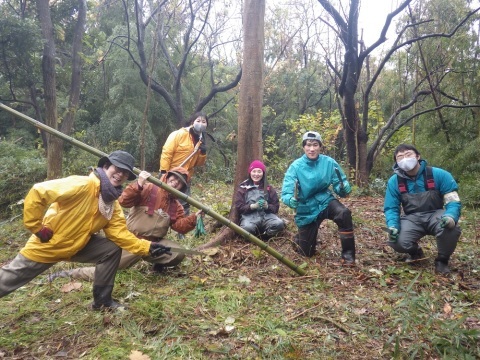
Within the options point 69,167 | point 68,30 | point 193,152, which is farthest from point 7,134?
point 193,152

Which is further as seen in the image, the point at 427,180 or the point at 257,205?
the point at 257,205

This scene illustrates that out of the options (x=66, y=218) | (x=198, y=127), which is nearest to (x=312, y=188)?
(x=198, y=127)

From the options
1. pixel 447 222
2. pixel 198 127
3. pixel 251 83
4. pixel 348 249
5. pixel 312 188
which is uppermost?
pixel 251 83

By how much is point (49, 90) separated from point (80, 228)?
6868mm

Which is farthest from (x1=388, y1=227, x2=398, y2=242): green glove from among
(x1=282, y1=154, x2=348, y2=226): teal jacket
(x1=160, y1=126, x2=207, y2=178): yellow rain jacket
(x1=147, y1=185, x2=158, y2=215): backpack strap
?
(x1=160, y1=126, x2=207, y2=178): yellow rain jacket

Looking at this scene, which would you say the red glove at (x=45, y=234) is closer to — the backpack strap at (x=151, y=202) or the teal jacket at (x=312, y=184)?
the backpack strap at (x=151, y=202)

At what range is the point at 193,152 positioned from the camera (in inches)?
239

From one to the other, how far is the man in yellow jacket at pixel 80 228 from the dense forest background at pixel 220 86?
522cm

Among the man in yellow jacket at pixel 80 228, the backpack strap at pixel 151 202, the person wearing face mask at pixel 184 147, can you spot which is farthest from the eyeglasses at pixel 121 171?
the person wearing face mask at pixel 184 147

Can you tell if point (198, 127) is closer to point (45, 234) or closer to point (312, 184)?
point (312, 184)

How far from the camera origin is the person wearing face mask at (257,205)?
5379 millimetres

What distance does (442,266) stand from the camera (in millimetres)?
4172

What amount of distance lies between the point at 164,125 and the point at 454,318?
1301cm

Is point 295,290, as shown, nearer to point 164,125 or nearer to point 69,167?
point 69,167
